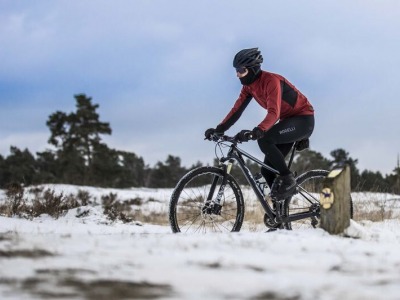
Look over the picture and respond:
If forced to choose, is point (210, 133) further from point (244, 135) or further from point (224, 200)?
point (224, 200)

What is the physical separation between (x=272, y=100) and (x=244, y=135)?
1.68ft

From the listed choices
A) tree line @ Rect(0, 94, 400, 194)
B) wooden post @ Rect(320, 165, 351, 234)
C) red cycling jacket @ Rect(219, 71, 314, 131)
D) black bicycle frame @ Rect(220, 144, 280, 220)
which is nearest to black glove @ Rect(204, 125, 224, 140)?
black bicycle frame @ Rect(220, 144, 280, 220)

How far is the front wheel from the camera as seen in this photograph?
18.6 ft

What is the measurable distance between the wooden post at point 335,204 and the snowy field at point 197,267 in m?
0.38

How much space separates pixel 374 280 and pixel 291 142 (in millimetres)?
3457

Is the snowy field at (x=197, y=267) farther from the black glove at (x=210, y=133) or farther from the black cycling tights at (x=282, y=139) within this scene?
the black glove at (x=210, y=133)

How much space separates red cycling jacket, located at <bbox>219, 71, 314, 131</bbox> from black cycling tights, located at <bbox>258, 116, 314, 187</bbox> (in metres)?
0.11

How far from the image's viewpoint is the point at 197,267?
302 cm

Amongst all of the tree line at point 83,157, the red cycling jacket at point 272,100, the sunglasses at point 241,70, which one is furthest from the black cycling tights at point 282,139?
the tree line at point 83,157

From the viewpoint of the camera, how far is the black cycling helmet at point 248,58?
235 inches

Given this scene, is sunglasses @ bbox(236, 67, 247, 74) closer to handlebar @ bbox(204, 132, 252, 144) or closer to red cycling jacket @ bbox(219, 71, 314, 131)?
red cycling jacket @ bbox(219, 71, 314, 131)

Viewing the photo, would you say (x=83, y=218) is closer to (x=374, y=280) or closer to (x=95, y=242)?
(x=95, y=242)

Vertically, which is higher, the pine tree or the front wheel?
the pine tree

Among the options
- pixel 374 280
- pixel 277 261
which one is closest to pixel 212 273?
pixel 277 261
